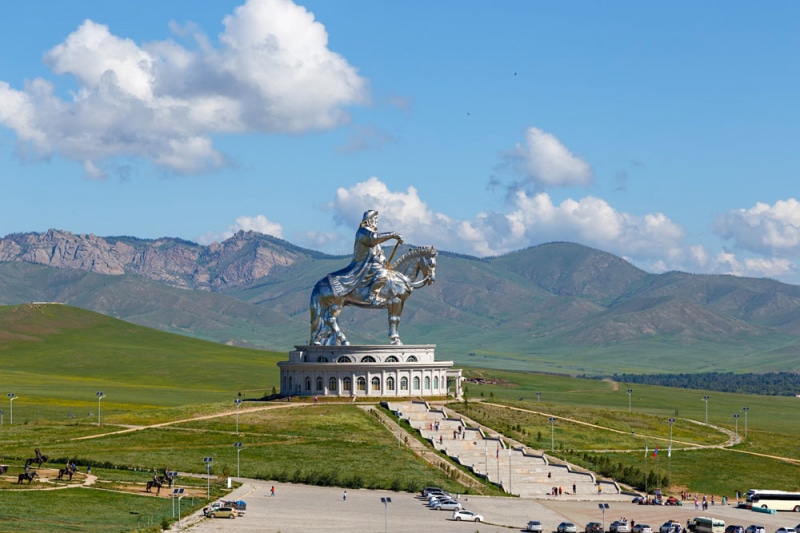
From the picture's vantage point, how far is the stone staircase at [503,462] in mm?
111812

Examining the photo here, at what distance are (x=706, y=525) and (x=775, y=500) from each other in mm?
18846

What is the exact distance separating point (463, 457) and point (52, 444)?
37424mm

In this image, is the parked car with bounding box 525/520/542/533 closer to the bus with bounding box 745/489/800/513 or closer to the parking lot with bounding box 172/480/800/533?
the parking lot with bounding box 172/480/800/533

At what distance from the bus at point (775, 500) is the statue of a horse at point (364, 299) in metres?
45.1

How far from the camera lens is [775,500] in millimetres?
107812

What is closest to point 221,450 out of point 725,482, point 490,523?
point 490,523

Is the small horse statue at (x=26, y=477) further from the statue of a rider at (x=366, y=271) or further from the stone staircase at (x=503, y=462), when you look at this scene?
the statue of a rider at (x=366, y=271)

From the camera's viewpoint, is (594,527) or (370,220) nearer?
(594,527)

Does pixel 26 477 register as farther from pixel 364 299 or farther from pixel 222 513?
pixel 364 299

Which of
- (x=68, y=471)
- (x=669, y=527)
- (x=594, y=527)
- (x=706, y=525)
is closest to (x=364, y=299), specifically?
(x=68, y=471)

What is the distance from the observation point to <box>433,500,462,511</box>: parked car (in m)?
97.3

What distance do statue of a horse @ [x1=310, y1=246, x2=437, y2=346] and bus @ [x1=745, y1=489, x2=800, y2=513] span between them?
148 ft

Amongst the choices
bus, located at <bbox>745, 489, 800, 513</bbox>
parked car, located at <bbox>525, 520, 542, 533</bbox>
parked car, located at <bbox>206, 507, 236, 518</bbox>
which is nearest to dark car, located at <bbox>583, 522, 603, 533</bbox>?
parked car, located at <bbox>525, 520, 542, 533</bbox>

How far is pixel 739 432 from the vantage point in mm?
157750
